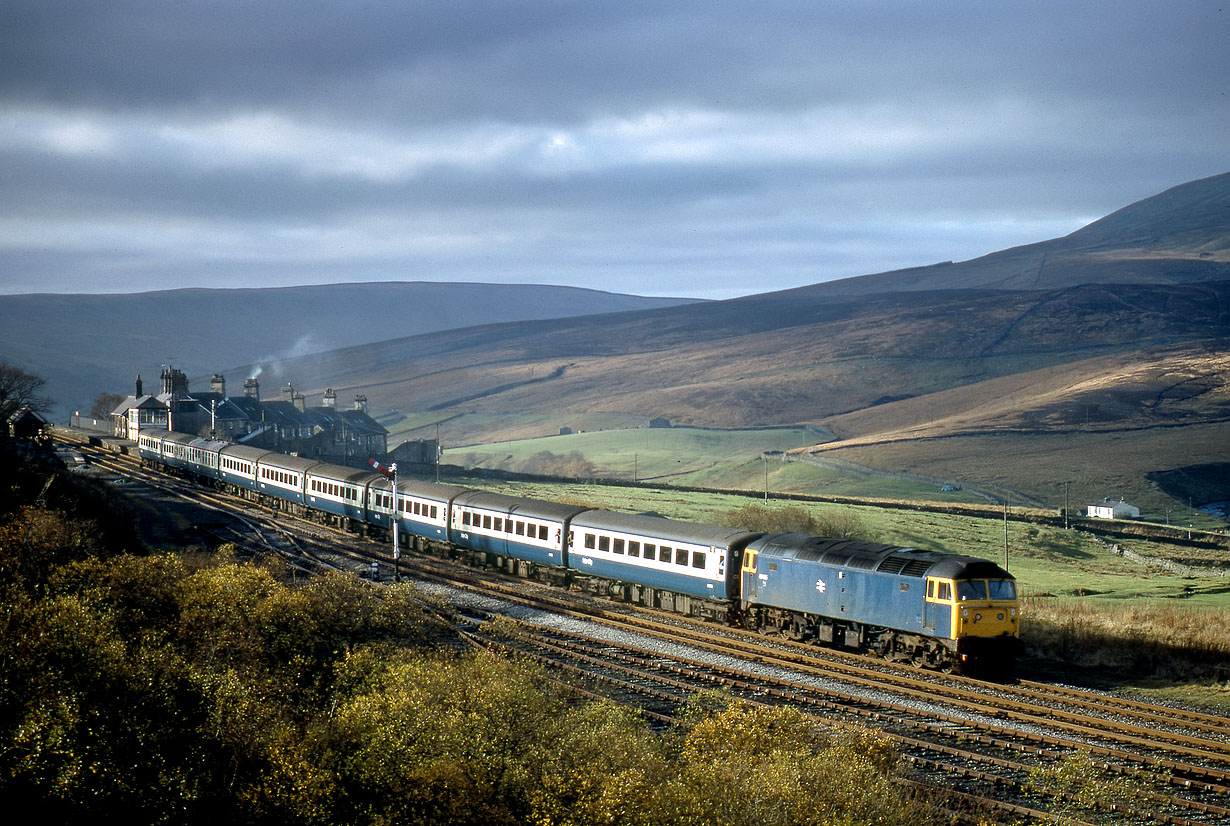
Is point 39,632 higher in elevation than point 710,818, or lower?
higher

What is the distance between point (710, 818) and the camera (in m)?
14.0

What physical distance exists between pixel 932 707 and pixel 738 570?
33.5 feet

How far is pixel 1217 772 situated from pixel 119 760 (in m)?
20.4

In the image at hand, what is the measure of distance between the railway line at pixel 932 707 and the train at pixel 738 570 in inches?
33.8

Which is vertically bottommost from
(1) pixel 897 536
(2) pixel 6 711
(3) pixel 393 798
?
(1) pixel 897 536

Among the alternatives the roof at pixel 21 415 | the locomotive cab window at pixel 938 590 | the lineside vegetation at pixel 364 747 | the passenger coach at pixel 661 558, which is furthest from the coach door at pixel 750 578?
the roof at pixel 21 415

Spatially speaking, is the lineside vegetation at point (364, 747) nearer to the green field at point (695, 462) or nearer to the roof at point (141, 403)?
the green field at point (695, 462)

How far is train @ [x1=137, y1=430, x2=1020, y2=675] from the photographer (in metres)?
28.2

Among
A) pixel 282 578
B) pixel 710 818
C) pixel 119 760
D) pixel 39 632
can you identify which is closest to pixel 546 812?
pixel 710 818

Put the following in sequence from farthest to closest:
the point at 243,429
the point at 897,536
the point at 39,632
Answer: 1. the point at 243,429
2. the point at 897,536
3. the point at 39,632

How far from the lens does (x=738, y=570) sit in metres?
34.5

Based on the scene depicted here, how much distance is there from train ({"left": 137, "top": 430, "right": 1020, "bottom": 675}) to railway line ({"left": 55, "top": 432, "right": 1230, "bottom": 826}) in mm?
858

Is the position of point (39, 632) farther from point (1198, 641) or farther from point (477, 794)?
point (1198, 641)

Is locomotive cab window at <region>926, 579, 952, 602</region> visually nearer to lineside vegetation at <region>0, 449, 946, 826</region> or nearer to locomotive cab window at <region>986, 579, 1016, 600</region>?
locomotive cab window at <region>986, 579, 1016, 600</region>
